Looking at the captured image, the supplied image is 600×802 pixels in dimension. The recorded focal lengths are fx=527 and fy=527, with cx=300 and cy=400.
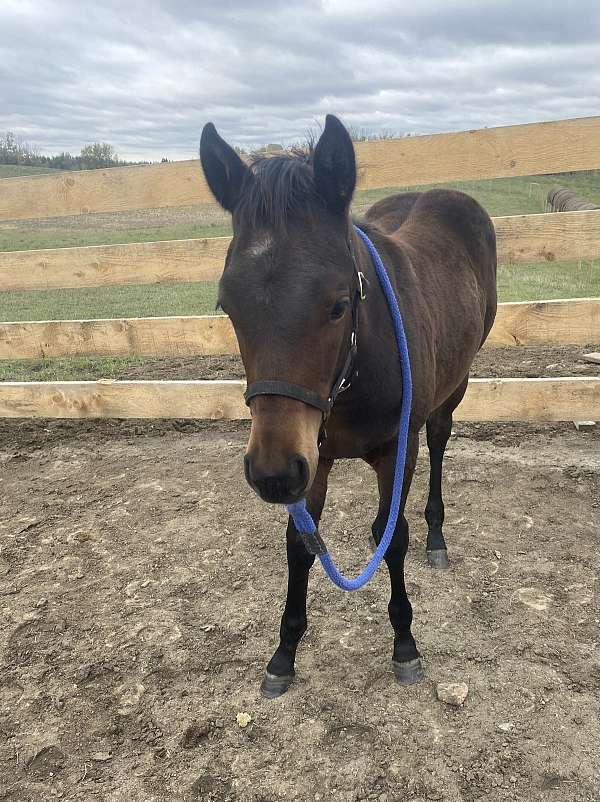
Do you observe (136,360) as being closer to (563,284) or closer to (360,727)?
(360,727)

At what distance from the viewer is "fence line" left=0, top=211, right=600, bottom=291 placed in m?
3.47

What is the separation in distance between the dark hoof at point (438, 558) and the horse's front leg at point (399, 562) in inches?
24.7

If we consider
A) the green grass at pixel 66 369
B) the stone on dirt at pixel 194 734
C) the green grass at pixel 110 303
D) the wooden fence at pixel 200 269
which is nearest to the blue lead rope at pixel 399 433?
the stone on dirt at pixel 194 734

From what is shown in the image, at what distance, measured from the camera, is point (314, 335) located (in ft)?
4.66

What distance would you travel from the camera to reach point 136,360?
6.21 metres

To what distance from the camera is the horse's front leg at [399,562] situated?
2123 mm

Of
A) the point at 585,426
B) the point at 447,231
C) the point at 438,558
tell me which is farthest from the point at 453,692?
the point at 585,426

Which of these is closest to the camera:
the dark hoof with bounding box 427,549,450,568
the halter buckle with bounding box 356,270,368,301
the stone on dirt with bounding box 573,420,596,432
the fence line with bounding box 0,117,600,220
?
the halter buckle with bounding box 356,270,368,301

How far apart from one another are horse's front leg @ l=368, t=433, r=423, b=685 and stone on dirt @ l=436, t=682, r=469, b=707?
0.33ft

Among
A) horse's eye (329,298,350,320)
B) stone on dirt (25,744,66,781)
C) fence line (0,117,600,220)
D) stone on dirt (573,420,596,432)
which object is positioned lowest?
stone on dirt (25,744,66,781)

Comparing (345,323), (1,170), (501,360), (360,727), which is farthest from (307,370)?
(1,170)

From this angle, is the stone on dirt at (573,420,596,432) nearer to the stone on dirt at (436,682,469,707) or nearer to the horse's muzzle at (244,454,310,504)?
the stone on dirt at (436,682,469,707)

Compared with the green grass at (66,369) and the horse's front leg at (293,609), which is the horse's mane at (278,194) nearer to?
the horse's front leg at (293,609)

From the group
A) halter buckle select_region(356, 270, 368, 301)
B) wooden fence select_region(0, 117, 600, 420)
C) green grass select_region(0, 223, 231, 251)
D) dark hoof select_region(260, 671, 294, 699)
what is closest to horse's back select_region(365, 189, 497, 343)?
wooden fence select_region(0, 117, 600, 420)
